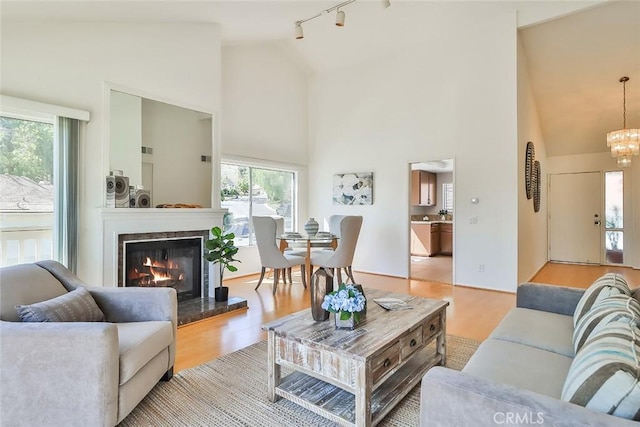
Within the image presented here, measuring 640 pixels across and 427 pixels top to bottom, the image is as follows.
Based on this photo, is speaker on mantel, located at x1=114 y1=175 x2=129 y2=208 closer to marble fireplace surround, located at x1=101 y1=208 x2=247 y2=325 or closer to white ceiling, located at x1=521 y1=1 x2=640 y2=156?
marble fireplace surround, located at x1=101 y1=208 x2=247 y2=325

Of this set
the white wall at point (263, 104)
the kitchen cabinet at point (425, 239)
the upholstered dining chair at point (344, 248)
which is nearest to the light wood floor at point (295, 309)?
the upholstered dining chair at point (344, 248)

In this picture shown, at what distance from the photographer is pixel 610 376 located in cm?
100

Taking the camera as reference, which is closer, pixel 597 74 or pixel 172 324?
pixel 172 324

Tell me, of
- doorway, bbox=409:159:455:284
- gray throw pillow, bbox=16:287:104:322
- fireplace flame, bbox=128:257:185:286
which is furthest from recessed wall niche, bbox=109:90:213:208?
doorway, bbox=409:159:455:284

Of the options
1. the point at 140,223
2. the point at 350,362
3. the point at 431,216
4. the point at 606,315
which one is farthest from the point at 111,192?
the point at 431,216

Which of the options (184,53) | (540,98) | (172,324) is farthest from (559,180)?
(172,324)

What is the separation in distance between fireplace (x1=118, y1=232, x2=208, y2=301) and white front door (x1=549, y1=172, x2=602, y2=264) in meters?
7.29

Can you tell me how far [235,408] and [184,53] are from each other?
3722 millimetres

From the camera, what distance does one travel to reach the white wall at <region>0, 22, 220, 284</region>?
285 cm

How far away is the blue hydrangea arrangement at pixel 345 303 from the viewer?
6.24ft

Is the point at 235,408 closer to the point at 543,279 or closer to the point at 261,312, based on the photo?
the point at 261,312

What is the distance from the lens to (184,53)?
3918 mm

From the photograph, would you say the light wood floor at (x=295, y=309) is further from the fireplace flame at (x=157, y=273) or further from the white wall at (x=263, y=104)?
the white wall at (x=263, y=104)

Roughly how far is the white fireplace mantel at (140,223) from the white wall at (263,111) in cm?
171
